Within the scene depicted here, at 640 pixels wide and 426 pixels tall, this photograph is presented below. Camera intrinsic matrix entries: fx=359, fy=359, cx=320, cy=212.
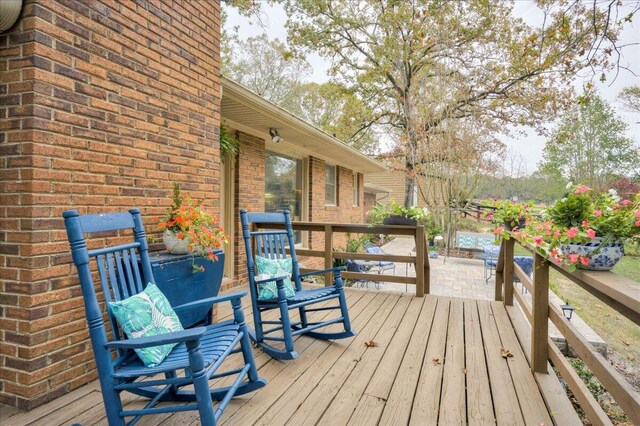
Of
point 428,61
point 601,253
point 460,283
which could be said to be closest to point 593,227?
point 601,253

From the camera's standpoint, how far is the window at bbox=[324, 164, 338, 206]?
29.2ft

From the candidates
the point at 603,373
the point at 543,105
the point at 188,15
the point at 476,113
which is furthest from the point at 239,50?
Result: the point at 603,373

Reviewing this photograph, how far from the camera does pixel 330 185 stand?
9250mm

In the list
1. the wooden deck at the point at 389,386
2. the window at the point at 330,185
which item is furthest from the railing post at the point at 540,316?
the window at the point at 330,185

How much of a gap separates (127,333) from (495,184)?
68.5 feet

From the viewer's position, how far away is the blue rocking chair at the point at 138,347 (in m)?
1.43

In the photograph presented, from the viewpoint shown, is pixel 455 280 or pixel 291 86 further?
pixel 291 86

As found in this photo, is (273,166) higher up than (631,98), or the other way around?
(631,98)

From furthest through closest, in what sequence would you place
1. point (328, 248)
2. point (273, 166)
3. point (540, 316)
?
point (273, 166) → point (328, 248) → point (540, 316)

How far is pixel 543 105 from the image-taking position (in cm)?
1176

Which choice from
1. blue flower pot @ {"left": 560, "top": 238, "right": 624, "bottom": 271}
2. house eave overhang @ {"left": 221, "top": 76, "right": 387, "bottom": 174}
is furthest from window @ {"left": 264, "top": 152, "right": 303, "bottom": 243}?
blue flower pot @ {"left": 560, "top": 238, "right": 624, "bottom": 271}

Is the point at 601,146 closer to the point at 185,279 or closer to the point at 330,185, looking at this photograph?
the point at 330,185

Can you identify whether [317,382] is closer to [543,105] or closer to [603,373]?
[603,373]

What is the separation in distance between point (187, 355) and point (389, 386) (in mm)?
1242
